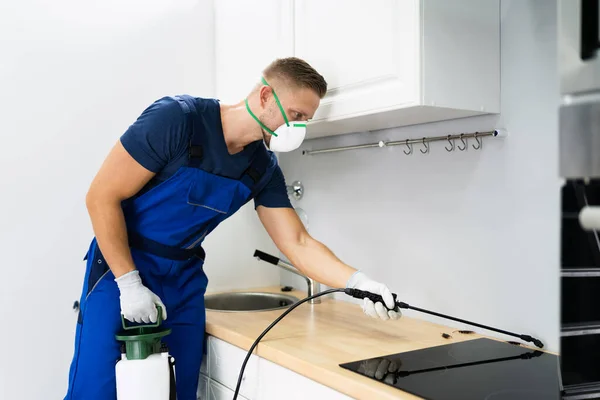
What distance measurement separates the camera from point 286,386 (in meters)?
1.33

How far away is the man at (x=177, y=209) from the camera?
4.75ft

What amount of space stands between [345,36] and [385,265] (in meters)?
0.76

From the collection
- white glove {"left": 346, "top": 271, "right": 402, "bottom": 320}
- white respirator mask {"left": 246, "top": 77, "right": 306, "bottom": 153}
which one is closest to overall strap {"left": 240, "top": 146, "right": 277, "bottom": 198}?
white respirator mask {"left": 246, "top": 77, "right": 306, "bottom": 153}

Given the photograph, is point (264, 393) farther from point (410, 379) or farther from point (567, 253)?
point (567, 253)

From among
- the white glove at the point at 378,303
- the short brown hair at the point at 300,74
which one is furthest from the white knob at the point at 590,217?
the short brown hair at the point at 300,74

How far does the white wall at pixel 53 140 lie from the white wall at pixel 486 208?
0.92 metres

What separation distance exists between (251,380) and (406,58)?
36.8 inches

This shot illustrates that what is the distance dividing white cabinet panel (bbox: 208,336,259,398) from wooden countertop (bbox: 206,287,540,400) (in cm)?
3

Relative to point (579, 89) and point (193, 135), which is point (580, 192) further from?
point (193, 135)

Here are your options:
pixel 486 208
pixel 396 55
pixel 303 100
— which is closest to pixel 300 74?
pixel 303 100

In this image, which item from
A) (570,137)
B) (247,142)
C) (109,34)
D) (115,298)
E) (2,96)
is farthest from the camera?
(109,34)

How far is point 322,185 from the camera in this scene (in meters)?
2.17

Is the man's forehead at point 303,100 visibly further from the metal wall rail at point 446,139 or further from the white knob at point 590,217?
the white knob at point 590,217

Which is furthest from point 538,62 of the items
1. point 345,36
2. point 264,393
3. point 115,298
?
point 115,298
